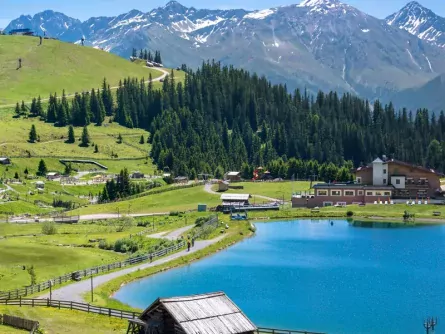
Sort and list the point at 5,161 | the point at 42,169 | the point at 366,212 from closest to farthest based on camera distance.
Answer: the point at 366,212
the point at 5,161
the point at 42,169

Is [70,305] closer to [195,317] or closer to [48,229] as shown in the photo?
[195,317]

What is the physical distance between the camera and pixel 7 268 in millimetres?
83125

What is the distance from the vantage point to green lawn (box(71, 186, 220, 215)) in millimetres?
147250

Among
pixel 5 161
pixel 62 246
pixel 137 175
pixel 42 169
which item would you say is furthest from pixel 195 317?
pixel 137 175

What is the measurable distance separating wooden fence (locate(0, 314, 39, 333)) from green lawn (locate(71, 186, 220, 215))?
85.9 m

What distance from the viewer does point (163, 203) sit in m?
153

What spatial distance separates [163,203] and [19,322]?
97.5 m

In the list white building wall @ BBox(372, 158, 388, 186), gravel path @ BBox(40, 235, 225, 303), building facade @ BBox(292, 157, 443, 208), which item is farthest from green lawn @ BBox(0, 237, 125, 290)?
white building wall @ BBox(372, 158, 388, 186)

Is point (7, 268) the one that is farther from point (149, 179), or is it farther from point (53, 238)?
point (149, 179)

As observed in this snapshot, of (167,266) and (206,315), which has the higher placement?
(206,315)

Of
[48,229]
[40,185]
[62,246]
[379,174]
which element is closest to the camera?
[62,246]

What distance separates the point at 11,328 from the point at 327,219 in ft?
291

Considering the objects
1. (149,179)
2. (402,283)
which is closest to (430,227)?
(402,283)

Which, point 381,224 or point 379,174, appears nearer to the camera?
point 381,224
